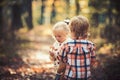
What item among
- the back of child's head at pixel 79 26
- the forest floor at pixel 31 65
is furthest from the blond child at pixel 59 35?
the forest floor at pixel 31 65

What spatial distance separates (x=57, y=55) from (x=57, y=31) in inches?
15.5

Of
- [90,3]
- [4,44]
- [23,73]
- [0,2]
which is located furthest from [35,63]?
[90,3]

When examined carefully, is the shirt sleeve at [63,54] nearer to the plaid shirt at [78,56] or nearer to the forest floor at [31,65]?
the plaid shirt at [78,56]

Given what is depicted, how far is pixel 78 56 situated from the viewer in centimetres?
455

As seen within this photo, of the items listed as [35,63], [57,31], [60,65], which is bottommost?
[35,63]

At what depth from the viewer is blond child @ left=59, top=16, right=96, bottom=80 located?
4492 millimetres

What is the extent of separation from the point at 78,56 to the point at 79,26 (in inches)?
16.9

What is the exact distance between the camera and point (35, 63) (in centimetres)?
927

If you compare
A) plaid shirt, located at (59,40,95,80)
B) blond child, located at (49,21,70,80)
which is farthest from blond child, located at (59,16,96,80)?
blond child, located at (49,21,70,80)

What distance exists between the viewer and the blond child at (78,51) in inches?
177

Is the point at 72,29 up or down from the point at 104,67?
up

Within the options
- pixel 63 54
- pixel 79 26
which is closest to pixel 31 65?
pixel 63 54

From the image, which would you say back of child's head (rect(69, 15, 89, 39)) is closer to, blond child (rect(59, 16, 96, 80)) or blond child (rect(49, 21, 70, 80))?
blond child (rect(59, 16, 96, 80))

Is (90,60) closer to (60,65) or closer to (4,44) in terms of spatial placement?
(60,65)
